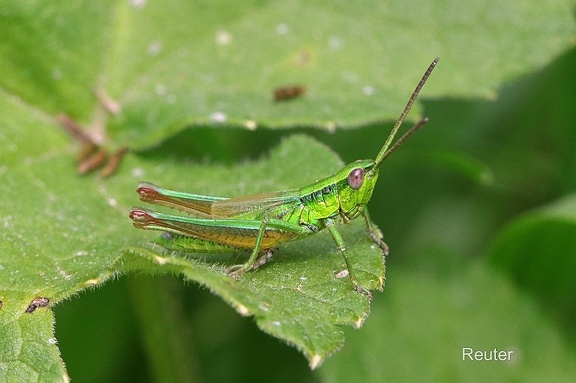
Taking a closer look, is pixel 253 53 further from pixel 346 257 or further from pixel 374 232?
pixel 346 257

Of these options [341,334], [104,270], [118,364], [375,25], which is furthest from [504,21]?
[118,364]

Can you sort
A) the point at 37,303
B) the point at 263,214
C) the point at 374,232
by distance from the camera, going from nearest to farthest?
the point at 37,303
the point at 263,214
the point at 374,232

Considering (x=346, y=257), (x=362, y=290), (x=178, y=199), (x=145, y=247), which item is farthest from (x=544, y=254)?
(x=145, y=247)

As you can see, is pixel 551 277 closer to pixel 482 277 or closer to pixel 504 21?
pixel 482 277

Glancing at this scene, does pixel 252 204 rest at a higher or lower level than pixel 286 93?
lower

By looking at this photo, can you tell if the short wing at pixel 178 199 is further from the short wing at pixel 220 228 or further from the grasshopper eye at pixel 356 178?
the grasshopper eye at pixel 356 178

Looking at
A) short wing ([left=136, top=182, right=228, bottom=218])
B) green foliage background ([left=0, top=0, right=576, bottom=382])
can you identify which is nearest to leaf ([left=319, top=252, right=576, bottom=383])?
green foliage background ([left=0, top=0, right=576, bottom=382])
